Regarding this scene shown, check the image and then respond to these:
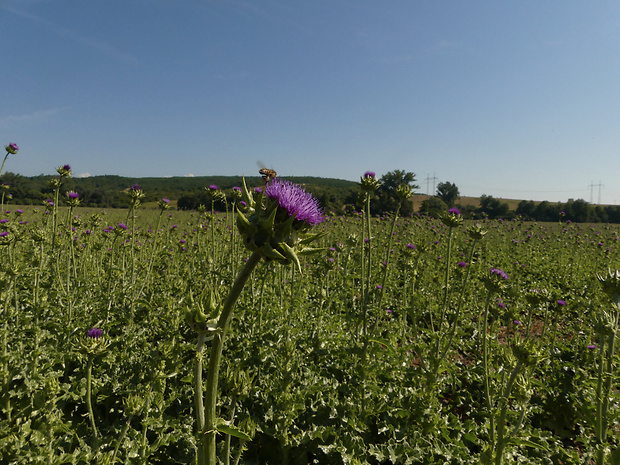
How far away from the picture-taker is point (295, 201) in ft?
6.73

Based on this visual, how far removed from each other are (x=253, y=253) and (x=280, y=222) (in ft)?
0.96

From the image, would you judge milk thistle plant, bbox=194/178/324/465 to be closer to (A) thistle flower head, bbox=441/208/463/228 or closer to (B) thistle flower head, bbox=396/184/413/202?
(B) thistle flower head, bbox=396/184/413/202

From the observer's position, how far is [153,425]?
8.76 ft

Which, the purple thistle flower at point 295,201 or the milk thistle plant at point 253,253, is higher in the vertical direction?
the purple thistle flower at point 295,201

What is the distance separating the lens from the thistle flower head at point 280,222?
1.75 meters

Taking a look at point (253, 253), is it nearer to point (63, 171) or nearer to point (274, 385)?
point (274, 385)

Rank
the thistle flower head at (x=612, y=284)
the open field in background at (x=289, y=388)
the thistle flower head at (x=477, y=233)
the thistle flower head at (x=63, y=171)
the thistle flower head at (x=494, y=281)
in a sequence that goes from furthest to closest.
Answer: the thistle flower head at (x=63, y=171)
the thistle flower head at (x=477, y=233)
the thistle flower head at (x=494, y=281)
the thistle flower head at (x=612, y=284)
the open field in background at (x=289, y=388)

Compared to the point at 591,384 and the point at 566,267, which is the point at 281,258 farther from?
the point at 566,267

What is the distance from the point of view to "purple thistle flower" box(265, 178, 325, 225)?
2020 mm

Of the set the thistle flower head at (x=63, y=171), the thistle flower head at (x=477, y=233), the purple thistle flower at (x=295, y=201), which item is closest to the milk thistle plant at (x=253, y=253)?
the purple thistle flower at (x=295, y=201)

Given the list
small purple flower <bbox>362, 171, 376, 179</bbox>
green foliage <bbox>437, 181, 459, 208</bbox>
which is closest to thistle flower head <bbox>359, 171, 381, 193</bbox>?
small purple flower <bbox>362, 171, 376, 179</bbox>

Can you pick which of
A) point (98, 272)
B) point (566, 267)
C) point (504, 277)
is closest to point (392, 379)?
point (504, 277)

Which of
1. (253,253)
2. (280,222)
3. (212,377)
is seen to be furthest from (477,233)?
(212,377)

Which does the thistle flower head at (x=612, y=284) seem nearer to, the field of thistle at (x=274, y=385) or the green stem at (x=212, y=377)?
the field of thistle at (x=274, y=385)
